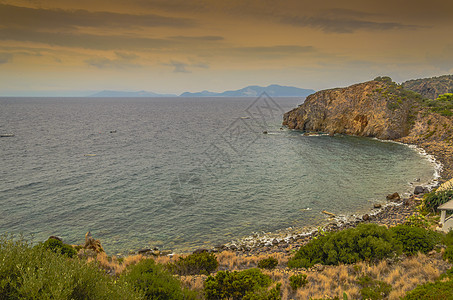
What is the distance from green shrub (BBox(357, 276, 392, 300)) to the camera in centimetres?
1313

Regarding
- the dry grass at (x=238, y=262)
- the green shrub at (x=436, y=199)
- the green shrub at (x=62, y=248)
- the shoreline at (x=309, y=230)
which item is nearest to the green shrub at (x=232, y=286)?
the dry grass at (x=238, y=262)

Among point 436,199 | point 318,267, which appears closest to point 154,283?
point 318,267

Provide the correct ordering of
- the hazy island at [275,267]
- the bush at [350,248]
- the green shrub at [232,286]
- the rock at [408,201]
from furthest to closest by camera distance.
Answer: the rock at [408,201] < the bush at [350,248] < the green shrub at [232,286] < the hazy island at [275,267]

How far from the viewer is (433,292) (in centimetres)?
1100

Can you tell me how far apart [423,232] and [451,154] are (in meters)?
52.6

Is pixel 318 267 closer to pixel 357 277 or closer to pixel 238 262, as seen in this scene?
pixel 357 277

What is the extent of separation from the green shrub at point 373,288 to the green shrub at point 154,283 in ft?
28.2

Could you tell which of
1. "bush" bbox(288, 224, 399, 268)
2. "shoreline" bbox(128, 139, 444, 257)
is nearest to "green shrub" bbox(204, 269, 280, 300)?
"bush" bbox(288, 224, 399, 268)

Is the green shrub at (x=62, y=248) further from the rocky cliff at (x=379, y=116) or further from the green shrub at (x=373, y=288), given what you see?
the rocky cliff at (x=379, y=116)

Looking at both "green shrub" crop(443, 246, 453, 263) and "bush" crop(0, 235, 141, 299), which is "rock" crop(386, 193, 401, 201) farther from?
"bush" crop(0, 235, 141, 299)

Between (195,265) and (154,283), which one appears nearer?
(154,283)

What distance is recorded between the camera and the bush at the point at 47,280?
7.43 meters

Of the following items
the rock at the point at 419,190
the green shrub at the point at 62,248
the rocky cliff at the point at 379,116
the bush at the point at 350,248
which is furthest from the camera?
the rocky cliff at the point at 379,116

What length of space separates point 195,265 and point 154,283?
24.3ft
